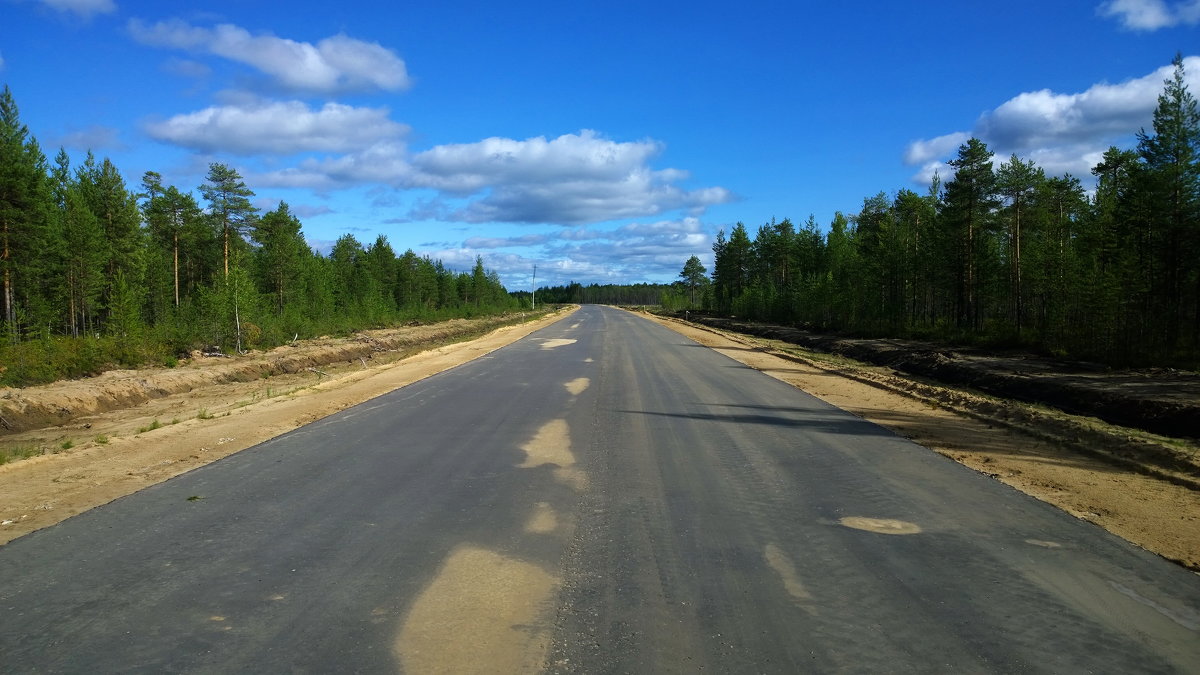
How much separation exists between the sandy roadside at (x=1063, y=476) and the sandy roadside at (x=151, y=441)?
9694 mm

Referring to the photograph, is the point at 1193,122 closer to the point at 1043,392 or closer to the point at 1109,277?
the point at 1109,277

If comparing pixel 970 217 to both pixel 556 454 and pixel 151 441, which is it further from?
pixel 151 441

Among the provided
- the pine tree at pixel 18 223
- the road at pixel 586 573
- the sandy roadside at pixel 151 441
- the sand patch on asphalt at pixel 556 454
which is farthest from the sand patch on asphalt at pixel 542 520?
the pine tree at pixel 18 223

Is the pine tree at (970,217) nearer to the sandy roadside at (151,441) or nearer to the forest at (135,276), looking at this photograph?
the sandy roadside at (151,441)

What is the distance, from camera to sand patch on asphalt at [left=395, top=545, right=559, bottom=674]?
341 cm

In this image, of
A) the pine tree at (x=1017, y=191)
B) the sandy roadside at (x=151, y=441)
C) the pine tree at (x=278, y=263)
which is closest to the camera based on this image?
the sandy roadside at (x=151, y=441)

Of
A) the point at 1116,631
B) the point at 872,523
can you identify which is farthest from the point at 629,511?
the point at 1116,631

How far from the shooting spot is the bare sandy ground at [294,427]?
637 cm

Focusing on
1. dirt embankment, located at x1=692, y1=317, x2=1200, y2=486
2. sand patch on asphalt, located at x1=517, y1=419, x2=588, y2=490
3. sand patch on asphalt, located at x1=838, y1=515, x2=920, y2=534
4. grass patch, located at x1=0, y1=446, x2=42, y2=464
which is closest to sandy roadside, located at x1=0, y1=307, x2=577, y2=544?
grass patch, located at x1=0, y1=446, x2=42, y2=464

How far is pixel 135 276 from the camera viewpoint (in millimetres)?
32625

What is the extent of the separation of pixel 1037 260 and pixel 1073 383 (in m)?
16.2

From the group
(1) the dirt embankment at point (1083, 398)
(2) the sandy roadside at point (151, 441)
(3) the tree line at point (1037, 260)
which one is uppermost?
(3) the tree line at point (1037, 260)

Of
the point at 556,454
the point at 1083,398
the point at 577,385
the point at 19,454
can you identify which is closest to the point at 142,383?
the point at 19,454

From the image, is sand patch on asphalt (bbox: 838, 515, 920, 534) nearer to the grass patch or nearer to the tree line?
the grass patch
